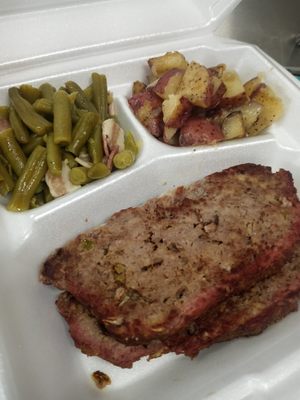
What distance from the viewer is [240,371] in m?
1.83

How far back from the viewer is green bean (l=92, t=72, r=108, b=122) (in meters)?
2.68

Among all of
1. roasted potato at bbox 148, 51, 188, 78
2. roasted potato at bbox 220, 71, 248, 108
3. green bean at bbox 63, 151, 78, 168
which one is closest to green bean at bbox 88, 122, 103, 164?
green bean at bbox 63, 151, 78, 168

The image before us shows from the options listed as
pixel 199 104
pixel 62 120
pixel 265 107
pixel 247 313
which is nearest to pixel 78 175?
pixel 62 120

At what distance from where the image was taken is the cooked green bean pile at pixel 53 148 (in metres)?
2.33

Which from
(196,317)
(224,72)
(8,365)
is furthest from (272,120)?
(8,365)

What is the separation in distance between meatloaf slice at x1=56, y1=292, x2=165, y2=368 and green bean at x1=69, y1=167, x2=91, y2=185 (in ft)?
2.21

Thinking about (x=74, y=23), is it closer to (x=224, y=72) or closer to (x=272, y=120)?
(x=224, y=72)

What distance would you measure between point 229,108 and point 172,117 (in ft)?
1.31

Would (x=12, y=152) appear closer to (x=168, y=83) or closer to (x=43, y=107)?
(x=43, y=107)

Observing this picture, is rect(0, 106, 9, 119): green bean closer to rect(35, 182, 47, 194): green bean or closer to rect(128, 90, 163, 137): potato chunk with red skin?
rect(35, 182, 47, 194): green bean

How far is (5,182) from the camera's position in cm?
231

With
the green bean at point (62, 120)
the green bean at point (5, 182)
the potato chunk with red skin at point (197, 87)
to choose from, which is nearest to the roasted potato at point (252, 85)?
the potato chunk with red skin at point (197, 87)

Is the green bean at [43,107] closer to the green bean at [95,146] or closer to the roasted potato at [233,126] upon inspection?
the green bean at [95,146]

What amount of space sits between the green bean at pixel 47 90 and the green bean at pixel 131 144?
20.0 inches
